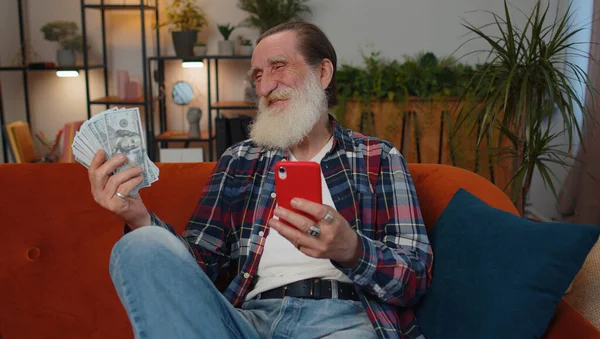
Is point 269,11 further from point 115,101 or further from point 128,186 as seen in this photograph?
point 128,186

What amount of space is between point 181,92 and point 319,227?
3717 mm

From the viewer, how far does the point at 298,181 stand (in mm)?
1131

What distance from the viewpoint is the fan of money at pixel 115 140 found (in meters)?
1.35

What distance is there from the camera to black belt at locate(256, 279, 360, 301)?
146 cm

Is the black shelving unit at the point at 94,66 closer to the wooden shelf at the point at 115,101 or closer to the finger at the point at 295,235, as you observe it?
the wooden shelf at the point at 115,101

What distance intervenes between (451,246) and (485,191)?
33cm

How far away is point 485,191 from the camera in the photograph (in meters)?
1.75

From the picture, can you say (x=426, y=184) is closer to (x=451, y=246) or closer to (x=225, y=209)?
(x=451, y=246)

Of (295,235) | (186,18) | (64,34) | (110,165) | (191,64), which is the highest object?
(186,18)

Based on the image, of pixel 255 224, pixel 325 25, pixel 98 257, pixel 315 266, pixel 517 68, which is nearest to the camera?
pixel 315 266

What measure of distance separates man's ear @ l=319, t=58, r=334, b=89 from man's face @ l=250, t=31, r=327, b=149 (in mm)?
66

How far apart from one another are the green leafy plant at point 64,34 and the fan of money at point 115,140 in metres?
3.43

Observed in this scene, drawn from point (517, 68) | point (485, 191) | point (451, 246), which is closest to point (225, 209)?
point (451, 246)

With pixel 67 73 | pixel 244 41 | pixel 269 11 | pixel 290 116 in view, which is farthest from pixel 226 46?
pixel 290 116
